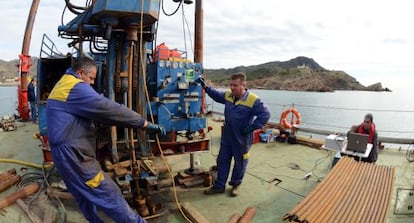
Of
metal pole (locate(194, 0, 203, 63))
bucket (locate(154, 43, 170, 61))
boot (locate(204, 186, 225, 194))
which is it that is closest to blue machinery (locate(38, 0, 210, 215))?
bucket (locate(154, 43, 170, 61))

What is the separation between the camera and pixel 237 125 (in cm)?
411

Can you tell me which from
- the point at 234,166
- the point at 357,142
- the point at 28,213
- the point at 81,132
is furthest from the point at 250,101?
the point at 28,213

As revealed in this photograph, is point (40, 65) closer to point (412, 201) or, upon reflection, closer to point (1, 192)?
point (1, 192)

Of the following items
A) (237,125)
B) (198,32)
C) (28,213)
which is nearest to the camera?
(28,213)

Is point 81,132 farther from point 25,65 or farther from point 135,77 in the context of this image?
point 25,65

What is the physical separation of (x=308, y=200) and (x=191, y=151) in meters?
2.22

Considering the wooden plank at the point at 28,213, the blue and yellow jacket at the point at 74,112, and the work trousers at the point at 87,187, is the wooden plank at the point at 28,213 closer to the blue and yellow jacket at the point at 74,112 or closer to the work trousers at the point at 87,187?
the work trousers at the point at 87,187

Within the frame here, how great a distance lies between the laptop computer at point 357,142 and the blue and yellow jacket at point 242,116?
64.3 inches

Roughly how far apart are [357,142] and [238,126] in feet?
6.59

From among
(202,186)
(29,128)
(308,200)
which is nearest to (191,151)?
(202,186)

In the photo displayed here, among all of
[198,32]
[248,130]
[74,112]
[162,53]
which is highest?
[198,32]

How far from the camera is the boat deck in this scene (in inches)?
143

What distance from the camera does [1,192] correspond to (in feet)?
14.1

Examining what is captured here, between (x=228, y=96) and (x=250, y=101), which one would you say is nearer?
(x=250, y=101)
